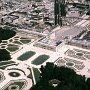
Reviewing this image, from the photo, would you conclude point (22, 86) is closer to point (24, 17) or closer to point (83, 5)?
point (24, 17)

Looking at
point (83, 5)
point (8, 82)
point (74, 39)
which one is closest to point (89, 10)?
point (83, 5)

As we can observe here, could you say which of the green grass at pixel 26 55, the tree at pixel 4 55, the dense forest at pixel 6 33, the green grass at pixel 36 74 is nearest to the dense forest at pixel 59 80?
the green grass at pixel 36 74

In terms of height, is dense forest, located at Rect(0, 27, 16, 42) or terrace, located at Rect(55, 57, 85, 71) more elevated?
dense forest, located at Rect(0, 27, 16, 42)

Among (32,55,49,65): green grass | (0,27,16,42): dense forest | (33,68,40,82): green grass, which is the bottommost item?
(33,68,40,82): green grass

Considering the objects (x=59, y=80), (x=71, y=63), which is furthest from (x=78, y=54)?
(x=59, y=80)

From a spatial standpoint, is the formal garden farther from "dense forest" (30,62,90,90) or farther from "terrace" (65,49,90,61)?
"terrace" (65,49,90,61)

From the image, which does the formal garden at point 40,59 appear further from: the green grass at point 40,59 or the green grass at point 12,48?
the green grass at point 12,48

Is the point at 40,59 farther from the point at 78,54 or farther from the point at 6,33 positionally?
the point at 6,33

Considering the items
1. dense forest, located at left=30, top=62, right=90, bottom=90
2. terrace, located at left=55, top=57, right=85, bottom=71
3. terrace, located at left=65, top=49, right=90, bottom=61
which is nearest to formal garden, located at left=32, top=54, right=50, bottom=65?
terrace, located at left=55, top=57, right=85, bottom=71

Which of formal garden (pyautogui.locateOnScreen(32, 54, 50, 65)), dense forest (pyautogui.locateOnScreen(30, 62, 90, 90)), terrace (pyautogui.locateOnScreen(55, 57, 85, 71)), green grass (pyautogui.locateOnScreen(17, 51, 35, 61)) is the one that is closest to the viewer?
dense forest (pyautogui.locateOnScreen(30, 62, 90, 90))

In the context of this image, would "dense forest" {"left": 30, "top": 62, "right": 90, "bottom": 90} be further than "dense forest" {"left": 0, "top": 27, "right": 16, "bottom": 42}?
No
